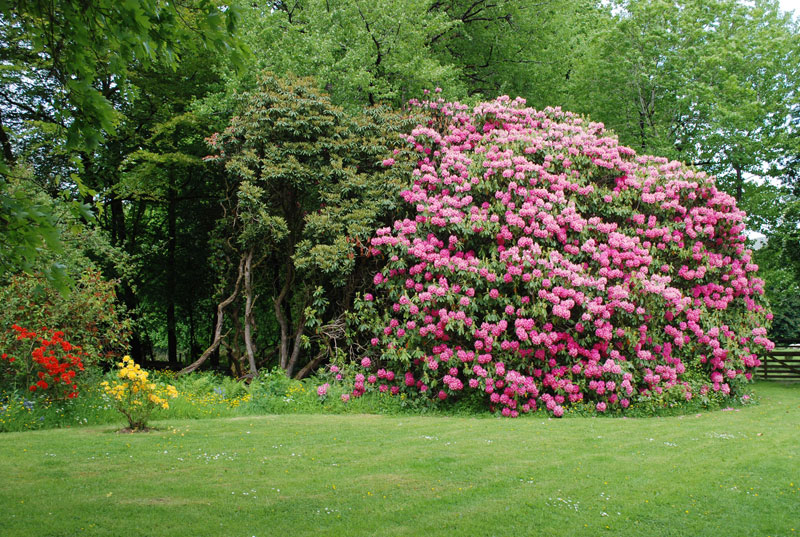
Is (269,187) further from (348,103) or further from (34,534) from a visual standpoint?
(34,534)

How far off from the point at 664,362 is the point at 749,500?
639 centimetres

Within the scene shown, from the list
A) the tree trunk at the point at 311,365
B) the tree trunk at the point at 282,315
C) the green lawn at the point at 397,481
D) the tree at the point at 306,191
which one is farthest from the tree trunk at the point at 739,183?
the tree trunk at the point at 282,315

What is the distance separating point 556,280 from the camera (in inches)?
445

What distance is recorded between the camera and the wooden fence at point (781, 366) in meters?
21.7

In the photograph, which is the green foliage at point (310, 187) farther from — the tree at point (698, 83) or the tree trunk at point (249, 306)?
the tree at point (698, 83)

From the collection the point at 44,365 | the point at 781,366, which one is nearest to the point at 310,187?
the point at 44,365

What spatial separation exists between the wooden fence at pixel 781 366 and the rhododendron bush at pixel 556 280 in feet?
30.4

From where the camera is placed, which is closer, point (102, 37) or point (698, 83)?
point (102, 37)

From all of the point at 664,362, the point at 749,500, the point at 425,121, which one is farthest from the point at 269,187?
the point at 749,500

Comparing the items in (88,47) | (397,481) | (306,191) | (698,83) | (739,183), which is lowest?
(397,481)

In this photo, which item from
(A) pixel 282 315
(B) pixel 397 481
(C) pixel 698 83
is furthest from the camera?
(C) pixel 698 83

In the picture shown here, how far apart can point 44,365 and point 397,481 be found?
21.7ft

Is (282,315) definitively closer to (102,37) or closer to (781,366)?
(102,37)

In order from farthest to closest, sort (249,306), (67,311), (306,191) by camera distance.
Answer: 1. (249,306)
2. (306,191)
3. (67,311)
